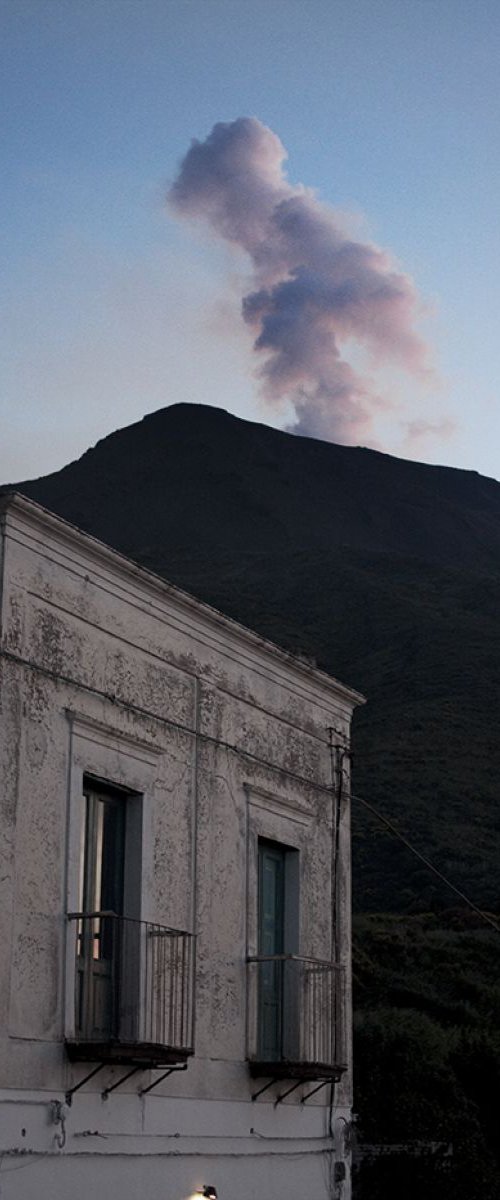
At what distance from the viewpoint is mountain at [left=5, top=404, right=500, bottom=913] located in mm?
42875

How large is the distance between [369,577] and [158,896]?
81.2m

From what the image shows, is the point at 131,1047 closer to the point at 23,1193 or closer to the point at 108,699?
the point at 23,1193

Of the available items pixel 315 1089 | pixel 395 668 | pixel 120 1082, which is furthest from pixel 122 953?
pixel 395 668

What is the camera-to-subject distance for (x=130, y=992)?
35.2ft

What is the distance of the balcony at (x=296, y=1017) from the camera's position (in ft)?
41.3

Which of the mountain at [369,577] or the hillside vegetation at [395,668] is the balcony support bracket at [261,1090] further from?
the mountain at [369,577]

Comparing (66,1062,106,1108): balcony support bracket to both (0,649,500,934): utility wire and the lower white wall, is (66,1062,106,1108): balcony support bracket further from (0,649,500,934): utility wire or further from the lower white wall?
(0,649,500,934): utility wire

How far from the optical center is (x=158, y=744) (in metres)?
11.6

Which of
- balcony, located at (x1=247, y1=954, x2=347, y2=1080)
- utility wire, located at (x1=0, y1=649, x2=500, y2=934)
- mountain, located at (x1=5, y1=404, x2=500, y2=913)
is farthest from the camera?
mountain, located at (x1=5, y1=404, x2=500, y2=913)

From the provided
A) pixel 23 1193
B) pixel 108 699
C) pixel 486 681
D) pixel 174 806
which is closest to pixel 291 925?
pixel 174 806

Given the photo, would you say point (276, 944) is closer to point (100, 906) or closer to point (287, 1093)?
point (287, 1093)

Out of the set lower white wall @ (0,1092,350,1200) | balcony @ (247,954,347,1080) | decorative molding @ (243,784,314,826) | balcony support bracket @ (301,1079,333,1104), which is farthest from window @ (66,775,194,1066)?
balcony support bracket @ (301,1079,333,1104)

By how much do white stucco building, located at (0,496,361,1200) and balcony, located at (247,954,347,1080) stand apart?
22 millimetres

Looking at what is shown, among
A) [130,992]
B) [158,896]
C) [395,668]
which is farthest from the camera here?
[395,668]
